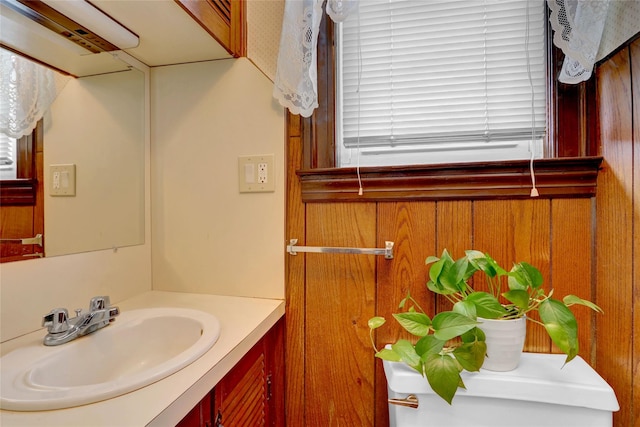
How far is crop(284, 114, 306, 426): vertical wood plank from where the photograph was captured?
905mm

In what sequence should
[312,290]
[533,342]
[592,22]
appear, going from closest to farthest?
[592,22] < [533,342] < [312,290]

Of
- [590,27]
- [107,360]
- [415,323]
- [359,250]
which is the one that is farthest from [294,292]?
Answer: [590,27]

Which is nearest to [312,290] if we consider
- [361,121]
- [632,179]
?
[361,121]

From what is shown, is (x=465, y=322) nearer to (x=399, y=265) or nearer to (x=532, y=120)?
(x=399, y=265)

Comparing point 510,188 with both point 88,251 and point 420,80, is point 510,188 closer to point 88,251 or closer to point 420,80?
point 420,80

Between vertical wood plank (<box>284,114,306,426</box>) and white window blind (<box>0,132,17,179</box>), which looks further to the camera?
vertical wood plank (<box>284,114,306,426</box>)

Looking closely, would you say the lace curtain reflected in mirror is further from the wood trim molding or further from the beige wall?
the wood trim molding

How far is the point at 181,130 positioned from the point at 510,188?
1058mm

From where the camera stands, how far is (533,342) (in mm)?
787

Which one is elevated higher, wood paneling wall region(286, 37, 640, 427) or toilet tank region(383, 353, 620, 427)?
wood paneling wall region(286, 37, 640, 427)

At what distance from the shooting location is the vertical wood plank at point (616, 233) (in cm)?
65

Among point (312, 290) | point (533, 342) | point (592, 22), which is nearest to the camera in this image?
point (592, 22)

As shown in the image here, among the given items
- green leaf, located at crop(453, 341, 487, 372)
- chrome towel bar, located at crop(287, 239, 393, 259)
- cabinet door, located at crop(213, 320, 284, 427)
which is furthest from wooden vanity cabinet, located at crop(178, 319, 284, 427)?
green leaf, located at crop(453, 341, 487, 372)

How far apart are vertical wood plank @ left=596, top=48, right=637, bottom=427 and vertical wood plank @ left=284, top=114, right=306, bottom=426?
31.5 inches
